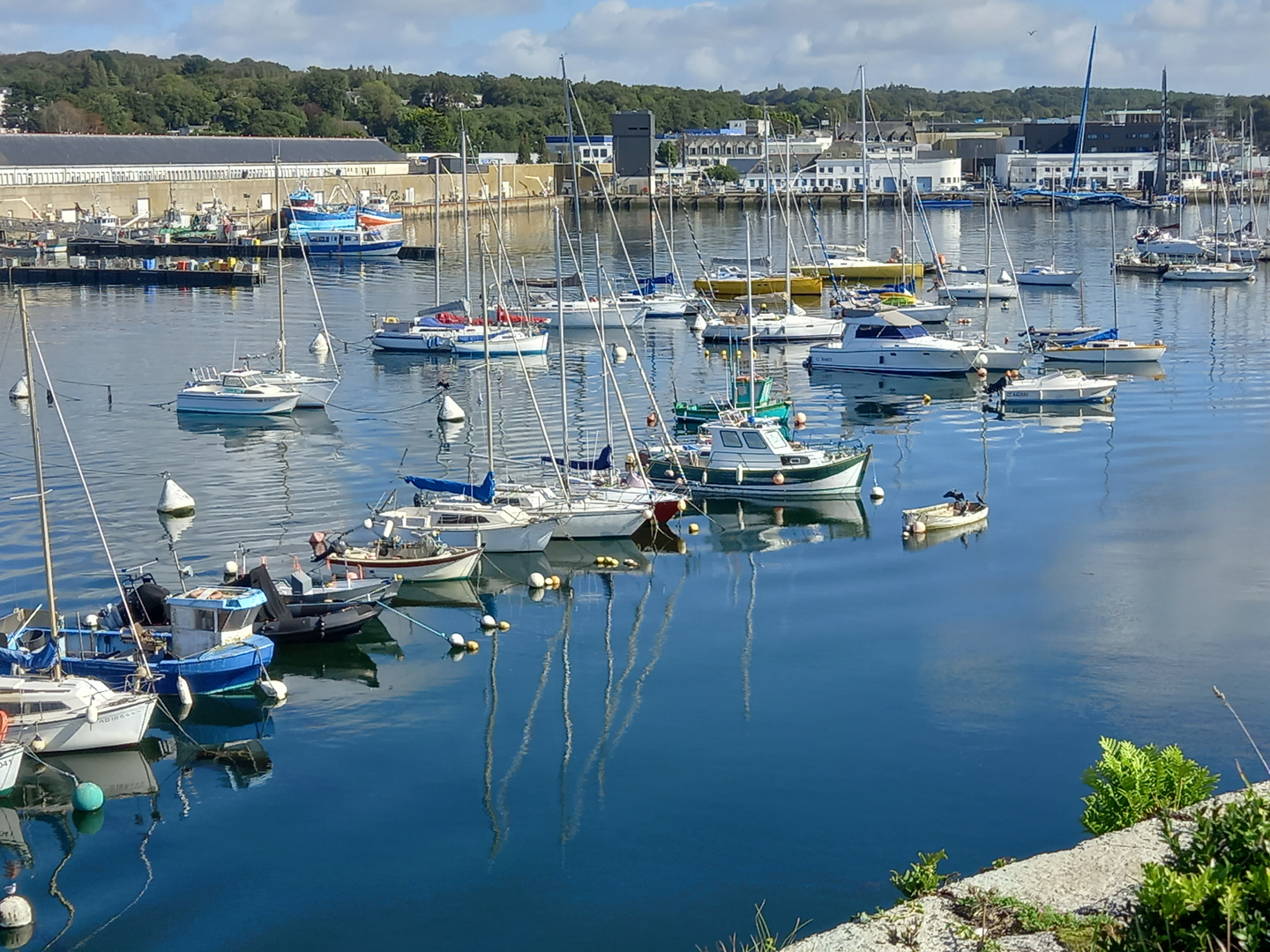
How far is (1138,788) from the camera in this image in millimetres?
13766

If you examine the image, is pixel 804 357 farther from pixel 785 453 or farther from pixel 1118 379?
pixel 785 453

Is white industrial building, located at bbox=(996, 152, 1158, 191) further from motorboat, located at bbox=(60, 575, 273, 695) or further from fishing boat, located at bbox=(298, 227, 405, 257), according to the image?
motorboat, located at bbox=(60, 575, 273, 695)

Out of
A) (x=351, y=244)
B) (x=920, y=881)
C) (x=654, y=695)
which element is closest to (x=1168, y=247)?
(x=351, y=244)

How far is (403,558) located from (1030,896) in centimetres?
1979

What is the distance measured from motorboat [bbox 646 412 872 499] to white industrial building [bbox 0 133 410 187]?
91.4 meters

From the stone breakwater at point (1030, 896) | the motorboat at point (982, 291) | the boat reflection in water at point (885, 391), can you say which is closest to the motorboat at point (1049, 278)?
the motorboat at point (982, 291)

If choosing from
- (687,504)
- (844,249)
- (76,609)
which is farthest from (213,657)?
(844,249)

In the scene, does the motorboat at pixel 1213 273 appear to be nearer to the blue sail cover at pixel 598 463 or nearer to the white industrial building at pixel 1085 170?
the blue sail cover at pixel 598 463

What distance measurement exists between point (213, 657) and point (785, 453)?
1691 cm

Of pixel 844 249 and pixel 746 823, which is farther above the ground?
pixel 844 249

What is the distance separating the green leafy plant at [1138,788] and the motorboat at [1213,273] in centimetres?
7583

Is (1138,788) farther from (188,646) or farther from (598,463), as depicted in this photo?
(598,463)

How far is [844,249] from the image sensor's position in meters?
87.6

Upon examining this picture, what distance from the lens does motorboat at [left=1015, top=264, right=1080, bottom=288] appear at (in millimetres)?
79750
